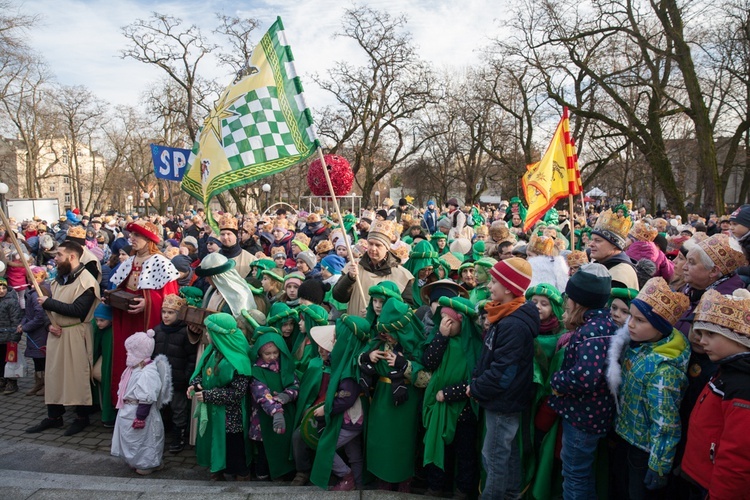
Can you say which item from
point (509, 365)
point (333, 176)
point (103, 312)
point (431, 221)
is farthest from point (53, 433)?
point (333, 176)

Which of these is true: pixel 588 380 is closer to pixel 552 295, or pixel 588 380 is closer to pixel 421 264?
pixel 552 295

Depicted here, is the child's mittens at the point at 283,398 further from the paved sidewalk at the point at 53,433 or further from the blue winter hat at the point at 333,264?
the blue winter hat at the point at 333,264

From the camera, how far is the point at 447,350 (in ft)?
12.7

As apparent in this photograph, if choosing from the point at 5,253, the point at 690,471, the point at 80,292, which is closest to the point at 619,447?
the point at 690,471

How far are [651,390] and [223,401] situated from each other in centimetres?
317

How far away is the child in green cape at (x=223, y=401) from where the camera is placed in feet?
14.0

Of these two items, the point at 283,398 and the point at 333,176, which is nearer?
the point at 283,398

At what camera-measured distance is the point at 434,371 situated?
3.93 meters

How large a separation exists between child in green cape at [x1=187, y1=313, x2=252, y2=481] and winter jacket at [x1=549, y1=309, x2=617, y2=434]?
2506 mm

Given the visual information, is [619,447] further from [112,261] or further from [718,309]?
[112,261]

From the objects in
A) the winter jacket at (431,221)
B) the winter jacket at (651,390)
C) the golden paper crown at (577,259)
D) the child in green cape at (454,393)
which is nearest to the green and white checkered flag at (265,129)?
the child in green cape at (454,393)

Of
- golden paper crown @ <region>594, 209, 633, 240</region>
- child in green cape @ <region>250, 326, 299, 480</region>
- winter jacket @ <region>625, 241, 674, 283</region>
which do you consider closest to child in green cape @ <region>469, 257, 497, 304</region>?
golden paper crown @ <region>594, 209, 633, 240</region>

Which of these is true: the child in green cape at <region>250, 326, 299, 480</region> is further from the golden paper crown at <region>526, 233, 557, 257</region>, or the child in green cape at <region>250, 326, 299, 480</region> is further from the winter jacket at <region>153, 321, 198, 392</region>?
the golden paper crown at <region>526, 233, 557, 257</region>

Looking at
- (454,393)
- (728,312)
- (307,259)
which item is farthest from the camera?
(307,259)
